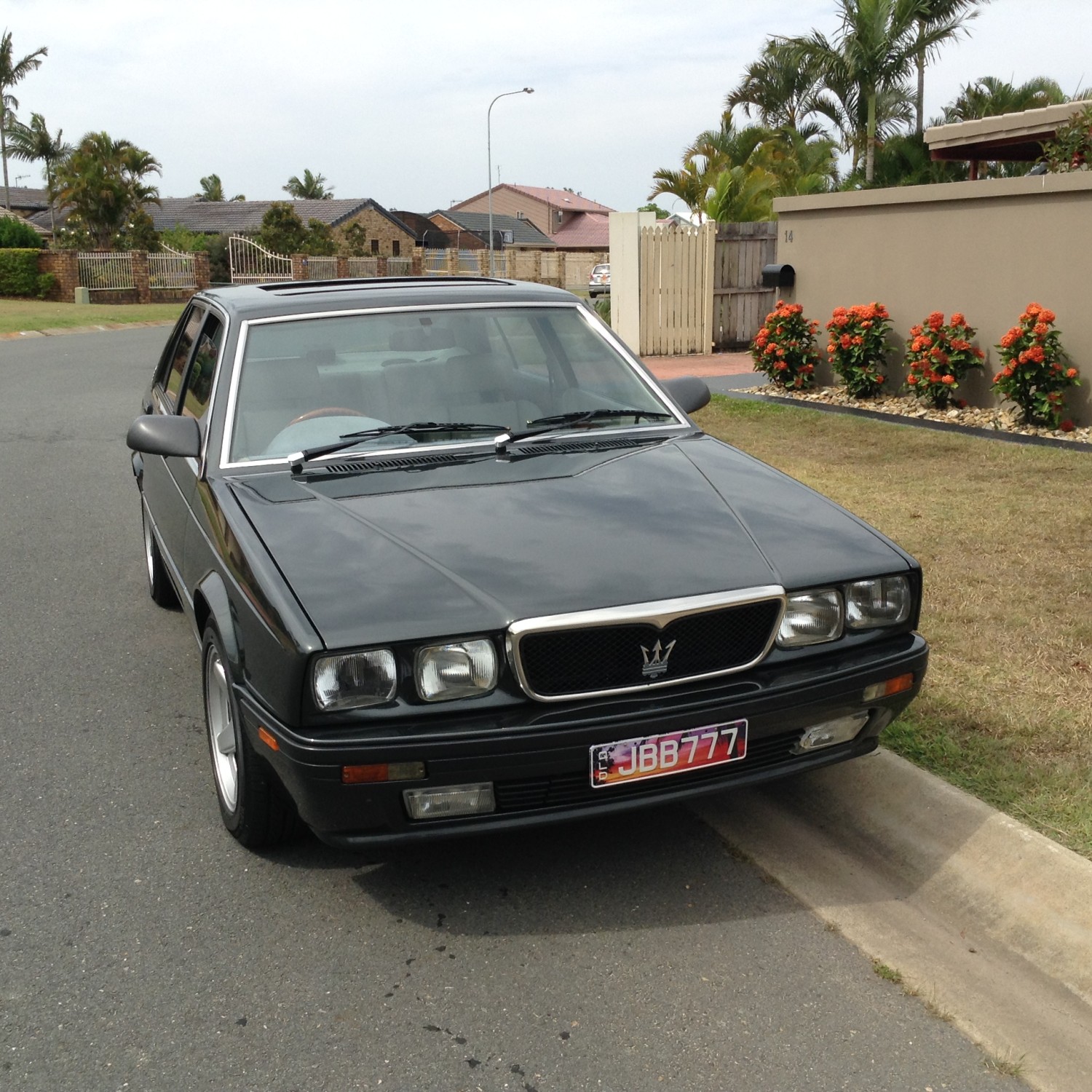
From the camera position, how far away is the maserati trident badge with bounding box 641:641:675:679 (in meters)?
3.17

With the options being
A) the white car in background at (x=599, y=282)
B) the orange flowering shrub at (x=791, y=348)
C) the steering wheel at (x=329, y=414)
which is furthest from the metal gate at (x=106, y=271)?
the steering wheel at (x=329, y=414)

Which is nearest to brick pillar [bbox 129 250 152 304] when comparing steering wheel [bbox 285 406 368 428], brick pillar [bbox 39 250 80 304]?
brick pillar [bbox 39 250 80 304]

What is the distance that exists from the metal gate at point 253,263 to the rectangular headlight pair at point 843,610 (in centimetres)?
4643

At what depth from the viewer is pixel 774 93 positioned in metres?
39.3

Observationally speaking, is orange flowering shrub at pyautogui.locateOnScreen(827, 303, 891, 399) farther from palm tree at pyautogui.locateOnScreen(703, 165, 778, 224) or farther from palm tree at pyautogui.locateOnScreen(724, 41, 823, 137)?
palm tree at pyautogui.locateOnScreen(724, 41, 823, 137)

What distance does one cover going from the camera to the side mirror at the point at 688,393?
16.2 ft

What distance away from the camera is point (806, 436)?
34.6 ft

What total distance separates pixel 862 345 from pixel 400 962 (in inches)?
386

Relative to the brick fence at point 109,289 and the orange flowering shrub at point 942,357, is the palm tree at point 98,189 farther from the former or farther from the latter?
the orange flowering shrub at point 942,357

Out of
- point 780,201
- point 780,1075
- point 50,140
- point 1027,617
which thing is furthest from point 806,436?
point 50,140

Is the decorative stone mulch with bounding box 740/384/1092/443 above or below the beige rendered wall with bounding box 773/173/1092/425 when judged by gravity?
below

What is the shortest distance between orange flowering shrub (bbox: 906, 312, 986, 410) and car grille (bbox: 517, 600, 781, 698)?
824 centimetres

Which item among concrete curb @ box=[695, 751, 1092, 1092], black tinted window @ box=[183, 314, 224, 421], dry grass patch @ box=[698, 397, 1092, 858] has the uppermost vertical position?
black tinted window @ box=[183, 314, 224, 421]

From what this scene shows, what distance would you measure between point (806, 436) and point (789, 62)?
28008mm
